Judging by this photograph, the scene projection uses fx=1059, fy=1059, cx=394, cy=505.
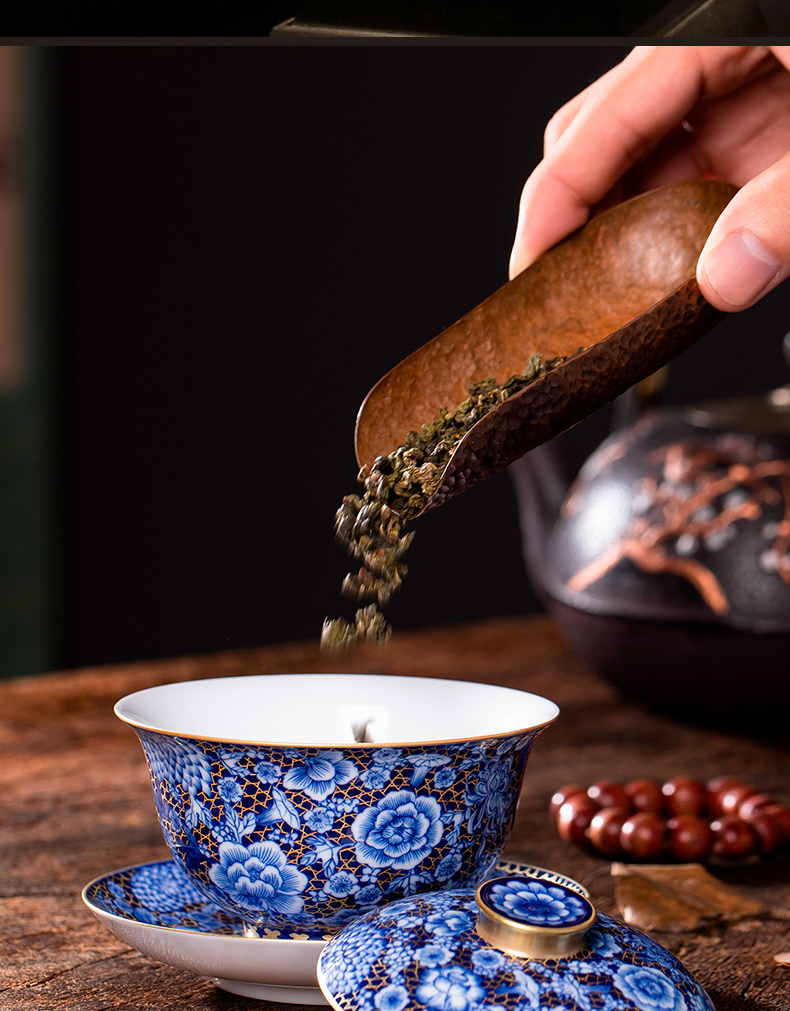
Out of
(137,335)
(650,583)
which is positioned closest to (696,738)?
(650,583)

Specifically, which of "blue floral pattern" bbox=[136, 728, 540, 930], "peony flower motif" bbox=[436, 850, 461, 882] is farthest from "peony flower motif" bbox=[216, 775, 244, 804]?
"peony flower motif" bbox=[436, 850, 461, 882]

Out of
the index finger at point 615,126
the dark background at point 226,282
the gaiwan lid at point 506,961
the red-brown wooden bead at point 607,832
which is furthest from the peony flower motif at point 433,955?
the dark background at point 226,282

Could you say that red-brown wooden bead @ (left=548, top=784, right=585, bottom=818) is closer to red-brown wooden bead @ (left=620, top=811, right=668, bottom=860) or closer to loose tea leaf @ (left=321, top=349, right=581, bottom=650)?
red-brown wooden bead @ (left=620, top=811, right=668, bottom=860)

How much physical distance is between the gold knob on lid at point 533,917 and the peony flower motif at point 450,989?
0.02 m

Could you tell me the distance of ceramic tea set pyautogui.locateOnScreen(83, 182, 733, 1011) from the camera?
42 centimetres

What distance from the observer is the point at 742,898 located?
674mm

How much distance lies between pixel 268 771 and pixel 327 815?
36 millimetres

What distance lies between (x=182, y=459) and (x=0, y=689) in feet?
3.60

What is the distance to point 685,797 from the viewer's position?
0.80 metres

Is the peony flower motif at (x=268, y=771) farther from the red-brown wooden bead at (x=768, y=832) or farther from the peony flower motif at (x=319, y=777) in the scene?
the red-brown wooden bead at (x=768, y=832)

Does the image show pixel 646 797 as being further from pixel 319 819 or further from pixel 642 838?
pixel 319 819

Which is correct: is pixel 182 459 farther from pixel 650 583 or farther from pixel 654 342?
pixel 654 342

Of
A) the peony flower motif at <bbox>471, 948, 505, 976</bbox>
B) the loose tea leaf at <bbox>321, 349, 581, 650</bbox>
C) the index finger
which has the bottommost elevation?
the peony flower motif at <bbox>471, 948, 505, 976</bbox>

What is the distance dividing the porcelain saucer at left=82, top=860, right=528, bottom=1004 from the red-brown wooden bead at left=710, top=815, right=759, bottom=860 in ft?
0.72
